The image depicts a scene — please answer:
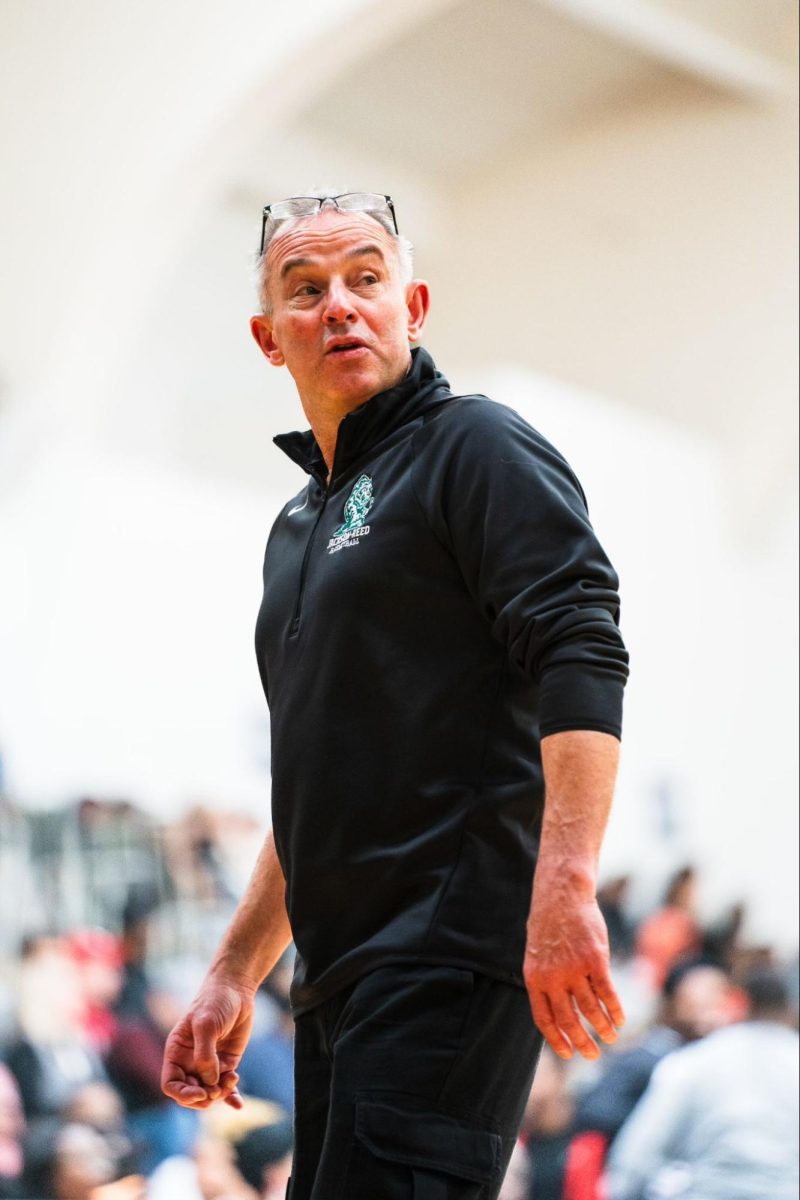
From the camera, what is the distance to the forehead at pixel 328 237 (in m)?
2.45

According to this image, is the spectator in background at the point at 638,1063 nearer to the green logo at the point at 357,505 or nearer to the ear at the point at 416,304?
the ear at the point at 416,304

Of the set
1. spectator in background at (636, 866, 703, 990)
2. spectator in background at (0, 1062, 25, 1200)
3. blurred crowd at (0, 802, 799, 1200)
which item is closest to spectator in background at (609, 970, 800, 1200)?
blurred crowd at (0, 802, 799, 1200)

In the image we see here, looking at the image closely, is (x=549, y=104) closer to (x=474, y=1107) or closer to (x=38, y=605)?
(x=38, y=605)

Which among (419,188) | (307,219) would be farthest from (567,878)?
(419,188)

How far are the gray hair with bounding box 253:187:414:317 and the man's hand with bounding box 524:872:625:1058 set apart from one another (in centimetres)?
112

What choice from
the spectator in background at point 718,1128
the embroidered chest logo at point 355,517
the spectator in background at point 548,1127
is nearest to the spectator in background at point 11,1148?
the spectator in background at point 548,1127

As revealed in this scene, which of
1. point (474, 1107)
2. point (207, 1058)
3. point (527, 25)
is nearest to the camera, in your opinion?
point (474, 1107)

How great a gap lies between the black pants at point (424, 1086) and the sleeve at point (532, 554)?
13.8 inches

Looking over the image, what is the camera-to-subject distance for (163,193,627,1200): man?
1.89m

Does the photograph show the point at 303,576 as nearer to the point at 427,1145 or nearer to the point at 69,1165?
the point at 427,1145

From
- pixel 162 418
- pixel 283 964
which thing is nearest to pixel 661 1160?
pixel 283 964

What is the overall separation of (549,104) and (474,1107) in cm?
831

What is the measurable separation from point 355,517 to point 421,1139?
2.70 ft

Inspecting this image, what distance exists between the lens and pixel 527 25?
8.68 meters
